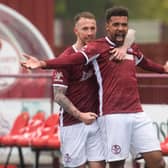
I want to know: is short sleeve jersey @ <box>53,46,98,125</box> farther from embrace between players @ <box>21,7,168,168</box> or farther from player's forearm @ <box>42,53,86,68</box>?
player's forearm @ <box>42,53,86,68</box>

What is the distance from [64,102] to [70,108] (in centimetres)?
9

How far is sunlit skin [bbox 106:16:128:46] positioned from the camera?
8.64 meters

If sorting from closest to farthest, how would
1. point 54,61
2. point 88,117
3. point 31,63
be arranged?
point 31,63
point 54,61
point 88,117

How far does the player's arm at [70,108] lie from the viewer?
8750 mm

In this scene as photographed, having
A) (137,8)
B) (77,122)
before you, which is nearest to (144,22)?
(137,8)

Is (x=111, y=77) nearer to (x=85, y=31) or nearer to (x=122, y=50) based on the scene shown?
(x=122, y=50)

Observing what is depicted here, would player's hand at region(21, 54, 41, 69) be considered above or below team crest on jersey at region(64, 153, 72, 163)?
above

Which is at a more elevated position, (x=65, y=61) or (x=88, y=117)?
(x=65, y=61)

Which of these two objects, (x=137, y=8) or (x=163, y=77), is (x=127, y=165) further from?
(x=137, y=8)

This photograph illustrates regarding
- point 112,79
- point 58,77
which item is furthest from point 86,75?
point 112,79

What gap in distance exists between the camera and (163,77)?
477 inches

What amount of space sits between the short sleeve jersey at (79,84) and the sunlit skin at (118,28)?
0.44 m

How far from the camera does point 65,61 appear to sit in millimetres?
8523

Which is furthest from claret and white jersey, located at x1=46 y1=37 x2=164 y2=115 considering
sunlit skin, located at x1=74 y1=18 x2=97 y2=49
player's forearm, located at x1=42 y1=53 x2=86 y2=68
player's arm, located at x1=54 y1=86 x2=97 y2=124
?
sunlit skin, located at x1=74 y1=18 x2=97 y2=49
